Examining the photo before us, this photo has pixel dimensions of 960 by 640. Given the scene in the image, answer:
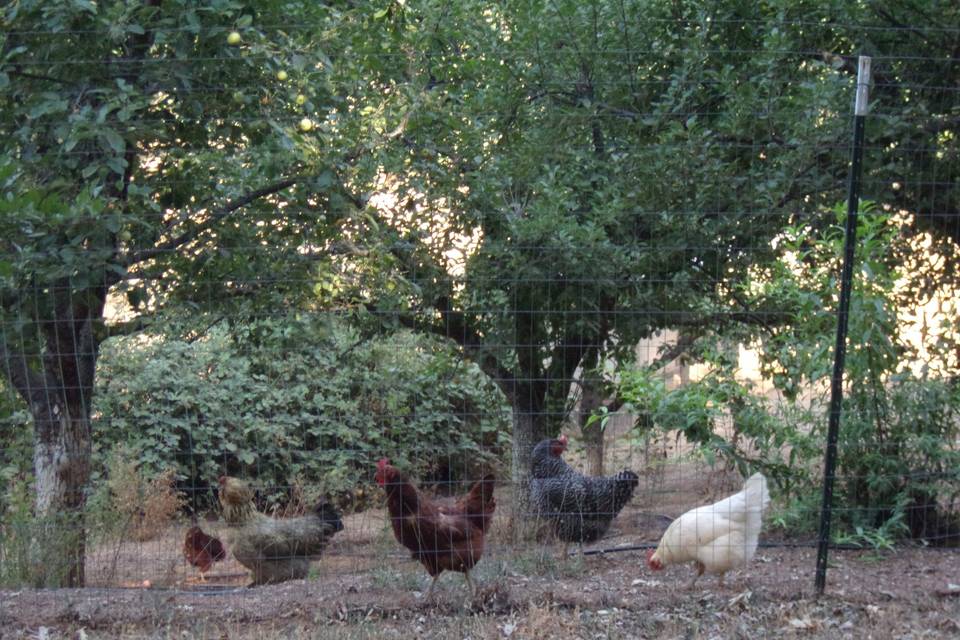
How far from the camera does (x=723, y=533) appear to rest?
5652 millimetres

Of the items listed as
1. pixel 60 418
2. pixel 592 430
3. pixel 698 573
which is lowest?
pixel 698 573

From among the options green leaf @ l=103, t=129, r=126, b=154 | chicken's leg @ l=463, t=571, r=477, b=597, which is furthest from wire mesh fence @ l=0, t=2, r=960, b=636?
green leaf @ l=103, t=129, r=126, b=154

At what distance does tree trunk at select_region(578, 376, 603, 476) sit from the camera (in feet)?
24.5

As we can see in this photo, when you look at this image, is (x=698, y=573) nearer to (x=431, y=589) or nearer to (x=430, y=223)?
(x=431, y=589)

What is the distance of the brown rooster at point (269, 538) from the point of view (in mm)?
6527

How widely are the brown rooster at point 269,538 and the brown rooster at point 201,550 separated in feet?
1.04

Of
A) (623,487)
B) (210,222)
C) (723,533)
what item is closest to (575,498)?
(623,487)

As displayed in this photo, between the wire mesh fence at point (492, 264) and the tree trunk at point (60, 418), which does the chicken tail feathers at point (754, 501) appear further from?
Answer: the tree trunk at point (60, 418)

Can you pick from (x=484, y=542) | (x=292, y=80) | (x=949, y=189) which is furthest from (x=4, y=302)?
(x=949, y=189)

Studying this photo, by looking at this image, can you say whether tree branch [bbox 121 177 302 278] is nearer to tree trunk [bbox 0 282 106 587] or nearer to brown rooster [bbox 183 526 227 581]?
tree trunk [bbox 0 282 106 587]

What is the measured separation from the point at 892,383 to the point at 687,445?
4.56 ft

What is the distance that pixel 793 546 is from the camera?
21.3 feet

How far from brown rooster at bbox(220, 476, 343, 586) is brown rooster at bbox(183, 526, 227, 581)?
0.32 metres

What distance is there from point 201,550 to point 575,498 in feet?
8.42
